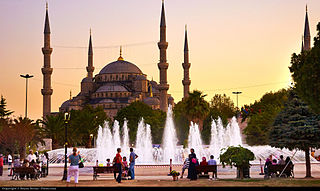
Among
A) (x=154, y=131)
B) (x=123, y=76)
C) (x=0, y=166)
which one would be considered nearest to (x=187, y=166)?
(x=0, y=166)

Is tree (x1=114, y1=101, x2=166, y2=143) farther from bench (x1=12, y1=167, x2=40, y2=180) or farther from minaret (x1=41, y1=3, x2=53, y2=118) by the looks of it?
bench (x1=12, y1=167, x2=40, y2=180)

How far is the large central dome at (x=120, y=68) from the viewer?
13875cm

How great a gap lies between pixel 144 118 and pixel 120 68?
5375 centimetres

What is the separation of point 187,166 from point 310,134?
5.05m

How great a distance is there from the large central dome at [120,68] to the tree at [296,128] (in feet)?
382

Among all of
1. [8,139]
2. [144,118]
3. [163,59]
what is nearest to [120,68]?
[163,59]

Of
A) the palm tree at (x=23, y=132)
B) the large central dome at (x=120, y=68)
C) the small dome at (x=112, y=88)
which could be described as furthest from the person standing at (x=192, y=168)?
the large central dome at (x=120, y=68)

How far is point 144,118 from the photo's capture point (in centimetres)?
8688

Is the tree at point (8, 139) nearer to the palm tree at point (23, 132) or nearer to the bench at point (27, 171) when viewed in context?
the palm tree at point (23, 132)

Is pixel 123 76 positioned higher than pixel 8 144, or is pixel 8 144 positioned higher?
pixel 123 76

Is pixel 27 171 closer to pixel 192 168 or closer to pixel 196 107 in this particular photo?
pixel 192 168

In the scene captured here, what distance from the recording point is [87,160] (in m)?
41.9

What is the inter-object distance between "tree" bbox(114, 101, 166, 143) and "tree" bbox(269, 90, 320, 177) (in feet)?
178

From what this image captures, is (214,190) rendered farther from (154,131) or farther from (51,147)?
(154,131)
